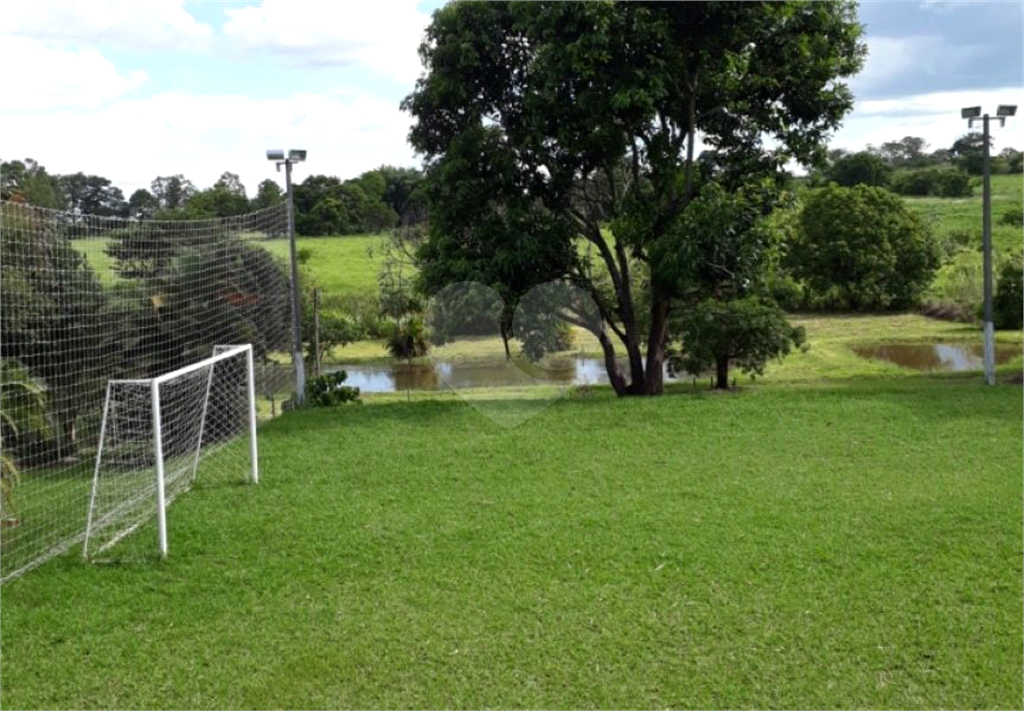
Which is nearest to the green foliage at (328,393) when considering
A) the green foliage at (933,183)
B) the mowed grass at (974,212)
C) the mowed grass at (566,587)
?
the mowed grass at (566,587)

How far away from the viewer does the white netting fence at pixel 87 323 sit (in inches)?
223

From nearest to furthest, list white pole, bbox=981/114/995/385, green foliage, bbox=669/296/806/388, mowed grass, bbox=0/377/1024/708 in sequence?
mowed grass, bbox=0/377/1024/708 → white pole, bbox=981/114/995/385 → green foliage, bbox=669/296/806/388

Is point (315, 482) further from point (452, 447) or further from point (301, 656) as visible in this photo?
point (301, 656)

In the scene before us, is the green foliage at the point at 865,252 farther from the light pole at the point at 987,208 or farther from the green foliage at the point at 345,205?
the light pole at the point at 987,208

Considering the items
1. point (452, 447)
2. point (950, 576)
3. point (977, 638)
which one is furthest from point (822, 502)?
point (452, 447)

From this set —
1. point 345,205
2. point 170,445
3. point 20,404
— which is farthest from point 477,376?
point 345,205

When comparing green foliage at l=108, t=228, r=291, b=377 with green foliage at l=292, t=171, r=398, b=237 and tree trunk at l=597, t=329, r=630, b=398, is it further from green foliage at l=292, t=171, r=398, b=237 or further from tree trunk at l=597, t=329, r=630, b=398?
green foliage at l=292, t=171, r=398, b=237

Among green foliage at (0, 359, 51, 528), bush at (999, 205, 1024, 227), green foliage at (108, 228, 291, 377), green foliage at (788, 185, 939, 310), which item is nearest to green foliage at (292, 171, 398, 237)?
green foliage at (108, 228, 291, 377)

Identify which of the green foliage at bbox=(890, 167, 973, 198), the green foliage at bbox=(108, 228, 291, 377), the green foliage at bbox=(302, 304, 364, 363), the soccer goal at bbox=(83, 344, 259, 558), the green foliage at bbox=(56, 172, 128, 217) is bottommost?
the soccer goal at bbox=(83, 344, 259, 558)

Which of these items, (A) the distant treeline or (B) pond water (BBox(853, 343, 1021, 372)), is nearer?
(B) pond water (BBox(853, 343, 1021, 372))

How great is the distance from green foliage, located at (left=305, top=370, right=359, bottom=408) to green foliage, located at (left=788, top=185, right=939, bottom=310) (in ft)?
42.9

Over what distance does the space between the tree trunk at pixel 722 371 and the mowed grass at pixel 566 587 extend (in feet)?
11.0

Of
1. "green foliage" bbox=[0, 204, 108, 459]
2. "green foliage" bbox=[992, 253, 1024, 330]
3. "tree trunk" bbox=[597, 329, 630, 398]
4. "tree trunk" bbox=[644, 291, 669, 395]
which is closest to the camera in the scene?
"green foliage" bbox=[0, 204, 108, 459]

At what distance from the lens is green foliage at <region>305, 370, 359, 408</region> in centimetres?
955
